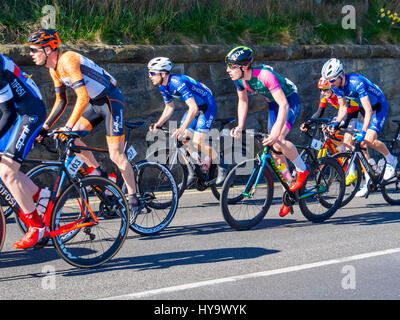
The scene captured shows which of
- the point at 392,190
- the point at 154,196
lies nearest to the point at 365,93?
the point at 392,190

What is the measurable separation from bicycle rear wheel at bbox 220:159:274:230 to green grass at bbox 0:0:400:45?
5.77 m

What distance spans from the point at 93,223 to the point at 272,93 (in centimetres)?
273

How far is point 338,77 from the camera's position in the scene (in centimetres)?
812

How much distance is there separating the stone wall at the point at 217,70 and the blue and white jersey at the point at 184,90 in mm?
1882

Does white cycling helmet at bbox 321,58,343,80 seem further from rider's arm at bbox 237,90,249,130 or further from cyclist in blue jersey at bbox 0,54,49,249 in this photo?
cyclist in blue jersey at bbox 0,54,49,249

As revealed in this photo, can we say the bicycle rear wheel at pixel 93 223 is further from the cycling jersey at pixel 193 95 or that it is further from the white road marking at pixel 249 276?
the cycling jersey at pixel 193 95

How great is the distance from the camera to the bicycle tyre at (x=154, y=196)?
6.79 m

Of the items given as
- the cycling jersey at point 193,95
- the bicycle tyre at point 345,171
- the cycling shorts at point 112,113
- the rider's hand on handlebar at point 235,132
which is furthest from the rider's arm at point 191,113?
the bicycle tyre at point 345,171

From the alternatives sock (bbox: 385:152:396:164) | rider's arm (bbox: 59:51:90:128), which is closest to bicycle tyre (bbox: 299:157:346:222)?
sock (bbox: 385:152:396:164)

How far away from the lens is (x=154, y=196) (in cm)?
682

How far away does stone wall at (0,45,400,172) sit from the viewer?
10477mm

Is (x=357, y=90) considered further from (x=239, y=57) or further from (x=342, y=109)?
(x=239, y=57)

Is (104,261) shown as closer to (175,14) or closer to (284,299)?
(284,299)

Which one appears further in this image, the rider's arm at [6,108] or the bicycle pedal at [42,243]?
the rider's arm at [6,108]
